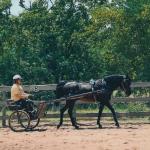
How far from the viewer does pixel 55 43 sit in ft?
139

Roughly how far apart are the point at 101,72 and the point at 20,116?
2559 cm

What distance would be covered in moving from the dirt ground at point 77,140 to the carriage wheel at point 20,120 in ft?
1.24

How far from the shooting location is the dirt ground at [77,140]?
1158 centimetres

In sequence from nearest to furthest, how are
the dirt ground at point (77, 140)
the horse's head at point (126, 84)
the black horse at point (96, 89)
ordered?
the dirt ground at point (77, 140)
the black horse at point (96, 89)
the horse's head at point (126, 84)

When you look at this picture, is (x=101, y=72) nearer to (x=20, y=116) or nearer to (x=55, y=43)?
(x=55, y=43)

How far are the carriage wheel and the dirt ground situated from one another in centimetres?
38

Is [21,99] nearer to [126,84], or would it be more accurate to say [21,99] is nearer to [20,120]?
[20,120]

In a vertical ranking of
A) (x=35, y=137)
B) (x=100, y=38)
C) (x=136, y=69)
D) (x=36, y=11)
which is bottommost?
(x=35, y=137)

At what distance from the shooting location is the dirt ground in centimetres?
1158

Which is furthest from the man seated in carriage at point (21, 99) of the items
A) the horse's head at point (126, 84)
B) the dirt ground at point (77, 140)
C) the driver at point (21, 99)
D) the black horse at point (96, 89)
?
the horse's head at point (126, 84)

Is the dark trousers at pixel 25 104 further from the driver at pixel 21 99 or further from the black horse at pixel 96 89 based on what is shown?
the black horse at pixel 96 89

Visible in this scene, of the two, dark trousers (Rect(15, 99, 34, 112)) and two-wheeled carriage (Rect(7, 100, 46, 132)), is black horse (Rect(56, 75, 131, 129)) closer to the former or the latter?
two-wheeled carriage (Rect(7, 100, 46, 132))

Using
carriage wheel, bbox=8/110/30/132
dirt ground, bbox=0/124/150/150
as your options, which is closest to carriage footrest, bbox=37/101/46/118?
carriage wheel, bbox=8/110/30/132

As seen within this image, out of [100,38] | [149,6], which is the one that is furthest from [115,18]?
[100,38]
